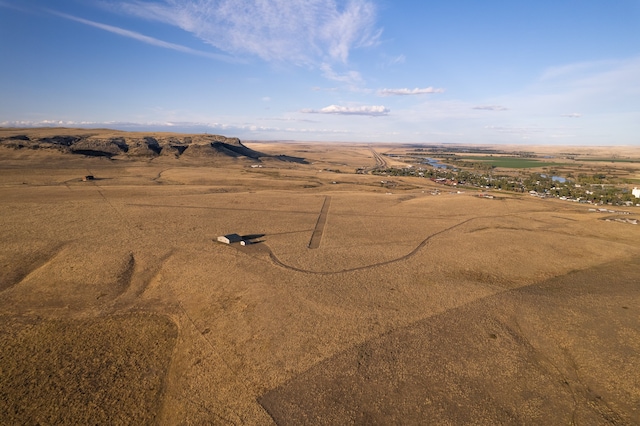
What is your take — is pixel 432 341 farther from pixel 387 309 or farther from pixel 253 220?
pixel 253 220

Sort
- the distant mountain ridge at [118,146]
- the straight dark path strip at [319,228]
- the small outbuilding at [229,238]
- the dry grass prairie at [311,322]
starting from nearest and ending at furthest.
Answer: the dry grass prairie at [311,322] → the small outbuilding at [229,238] → the straight dark path strip at [319,228] → the distant mountain ridge at [118,146]

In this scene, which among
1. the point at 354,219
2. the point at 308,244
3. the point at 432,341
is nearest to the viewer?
the point at 432,341

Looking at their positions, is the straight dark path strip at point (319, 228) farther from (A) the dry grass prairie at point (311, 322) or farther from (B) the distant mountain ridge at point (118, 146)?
(B) the distant mountain ridge at point (118, 146)

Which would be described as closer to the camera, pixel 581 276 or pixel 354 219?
pixel 581 276

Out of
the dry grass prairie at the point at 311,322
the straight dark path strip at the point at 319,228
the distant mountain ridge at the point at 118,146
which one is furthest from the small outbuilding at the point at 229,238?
the distant mountain ridge at the point at 118,146

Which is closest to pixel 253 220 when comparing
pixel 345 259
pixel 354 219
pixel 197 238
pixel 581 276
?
pixel 197 238

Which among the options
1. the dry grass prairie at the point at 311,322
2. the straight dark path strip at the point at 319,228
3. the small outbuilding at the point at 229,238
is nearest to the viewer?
the dry grass prairie at the point at 311,322

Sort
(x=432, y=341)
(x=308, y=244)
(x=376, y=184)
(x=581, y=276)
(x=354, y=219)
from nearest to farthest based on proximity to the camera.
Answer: (x=432, y=341)
(x=581, y=276)
(x=308, y=244)
(x=354, y=219)
(x=376, y=184)
